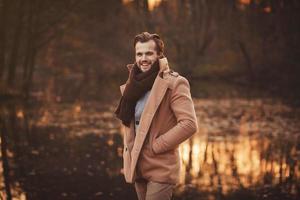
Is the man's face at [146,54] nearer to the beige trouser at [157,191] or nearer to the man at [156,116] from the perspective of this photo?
the man at [156,116]

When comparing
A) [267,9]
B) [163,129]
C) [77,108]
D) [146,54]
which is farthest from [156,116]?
[267,9]

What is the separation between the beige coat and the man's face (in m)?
0.08

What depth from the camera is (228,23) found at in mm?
47094

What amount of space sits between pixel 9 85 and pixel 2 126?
36.5 feet

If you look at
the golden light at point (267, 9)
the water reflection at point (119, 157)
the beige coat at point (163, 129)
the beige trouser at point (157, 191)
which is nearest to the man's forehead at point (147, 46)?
the beige coat at point (163, 129)

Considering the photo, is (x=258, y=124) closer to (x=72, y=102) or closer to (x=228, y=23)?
(x=72, y=102)

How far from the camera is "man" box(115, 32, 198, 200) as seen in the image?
14.4 feet

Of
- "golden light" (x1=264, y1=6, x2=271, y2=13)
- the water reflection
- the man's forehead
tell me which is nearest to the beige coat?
the man's forehead

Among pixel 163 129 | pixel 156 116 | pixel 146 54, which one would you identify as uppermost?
pixel 146 54

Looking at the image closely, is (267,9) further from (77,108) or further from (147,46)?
(147,46)

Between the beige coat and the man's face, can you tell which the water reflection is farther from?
the man's face

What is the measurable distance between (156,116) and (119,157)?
7.14 m

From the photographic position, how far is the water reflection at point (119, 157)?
868cm

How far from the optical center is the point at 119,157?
11.5 metres
